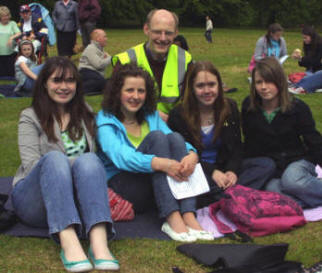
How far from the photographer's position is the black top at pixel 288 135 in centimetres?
427

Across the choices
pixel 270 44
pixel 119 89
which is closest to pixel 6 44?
pixel 270 44

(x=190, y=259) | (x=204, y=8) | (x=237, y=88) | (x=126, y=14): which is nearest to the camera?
(x=190, y=259)

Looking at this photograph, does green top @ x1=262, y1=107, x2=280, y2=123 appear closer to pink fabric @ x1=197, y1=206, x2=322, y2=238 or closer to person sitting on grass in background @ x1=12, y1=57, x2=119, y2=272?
pink fabric @ x1=197, y1=206, x2=322, y2=238

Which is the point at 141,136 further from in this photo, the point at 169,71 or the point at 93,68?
the point at 93,68

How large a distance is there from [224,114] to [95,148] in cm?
117

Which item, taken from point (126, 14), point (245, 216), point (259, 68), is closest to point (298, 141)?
point (259, 68)

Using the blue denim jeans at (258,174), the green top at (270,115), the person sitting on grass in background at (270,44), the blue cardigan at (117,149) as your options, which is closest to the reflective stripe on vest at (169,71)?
the blue cardigan at (117,149)

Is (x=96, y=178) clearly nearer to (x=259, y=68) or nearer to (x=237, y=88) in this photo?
(x=259, y=68)

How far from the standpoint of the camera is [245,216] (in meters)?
3.63

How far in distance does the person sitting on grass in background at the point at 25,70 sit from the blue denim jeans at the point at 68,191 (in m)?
5.81

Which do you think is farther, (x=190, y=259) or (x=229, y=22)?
(x=229, y=22)

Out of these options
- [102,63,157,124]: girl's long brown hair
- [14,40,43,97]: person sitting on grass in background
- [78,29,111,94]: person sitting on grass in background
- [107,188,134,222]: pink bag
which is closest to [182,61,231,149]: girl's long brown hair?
[102,63,157,124]: girl's long brown hair

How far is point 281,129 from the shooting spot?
4281mm

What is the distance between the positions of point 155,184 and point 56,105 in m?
0.99
